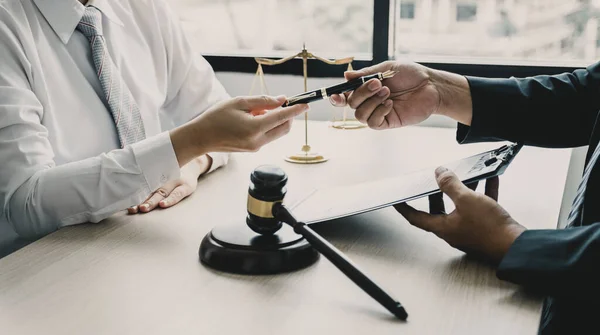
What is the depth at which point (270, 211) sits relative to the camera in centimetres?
96

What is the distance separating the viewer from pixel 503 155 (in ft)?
3.69

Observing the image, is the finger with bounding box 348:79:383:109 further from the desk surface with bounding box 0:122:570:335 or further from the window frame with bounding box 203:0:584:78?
the window frame with bounding box 203:0:584:78

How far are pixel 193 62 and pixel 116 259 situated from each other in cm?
85

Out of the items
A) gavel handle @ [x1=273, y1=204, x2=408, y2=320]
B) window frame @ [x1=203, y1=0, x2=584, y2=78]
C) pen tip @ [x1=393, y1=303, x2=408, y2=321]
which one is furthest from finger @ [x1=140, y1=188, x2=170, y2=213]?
window frame @ [x1=203, y1=0, x2=584, y2=78]

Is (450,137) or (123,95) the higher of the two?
(123,95)

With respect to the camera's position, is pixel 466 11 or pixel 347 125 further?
pixel 466 11

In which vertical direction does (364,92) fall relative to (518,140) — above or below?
above

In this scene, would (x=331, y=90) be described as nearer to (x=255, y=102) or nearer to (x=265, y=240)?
(x=255, y=102)

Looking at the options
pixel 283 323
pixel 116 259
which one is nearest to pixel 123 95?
pixel 116 259

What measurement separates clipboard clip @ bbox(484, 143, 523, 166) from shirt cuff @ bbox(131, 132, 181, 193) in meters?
0.54

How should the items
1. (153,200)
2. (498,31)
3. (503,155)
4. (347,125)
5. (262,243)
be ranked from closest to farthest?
(262,243) → (503,155) → (153,200) → (347,125) → (498,31)

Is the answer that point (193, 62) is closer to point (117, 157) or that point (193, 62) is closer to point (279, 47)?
point (117, 157)

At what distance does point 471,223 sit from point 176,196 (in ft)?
1.85

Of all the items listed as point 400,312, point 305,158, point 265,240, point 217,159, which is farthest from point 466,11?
point 400,312
